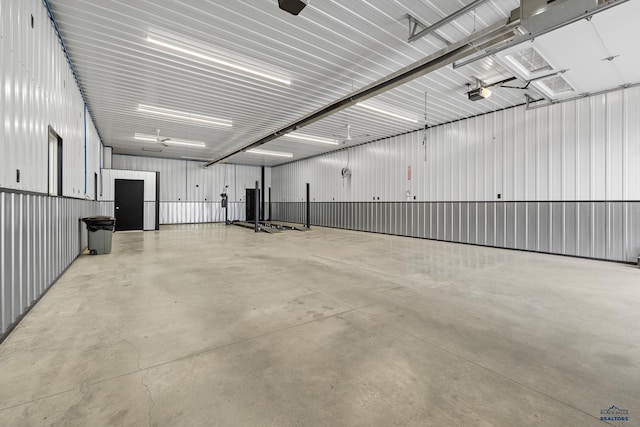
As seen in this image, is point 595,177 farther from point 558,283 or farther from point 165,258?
point 165,258

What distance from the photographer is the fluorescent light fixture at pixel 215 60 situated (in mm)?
4910

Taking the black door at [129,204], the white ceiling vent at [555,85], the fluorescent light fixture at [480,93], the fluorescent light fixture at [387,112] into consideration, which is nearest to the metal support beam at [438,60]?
the fluorescent light fixture at [387,112]

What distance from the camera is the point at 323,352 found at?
2.27 meters

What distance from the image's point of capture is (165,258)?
6293 millimetres

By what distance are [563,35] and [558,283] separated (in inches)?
155

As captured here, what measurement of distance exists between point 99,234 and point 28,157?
169 inches

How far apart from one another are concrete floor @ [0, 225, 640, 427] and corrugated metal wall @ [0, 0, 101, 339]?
0.45 meters

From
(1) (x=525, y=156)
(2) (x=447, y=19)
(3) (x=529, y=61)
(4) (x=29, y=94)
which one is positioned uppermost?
(2) (x=447, y=19)

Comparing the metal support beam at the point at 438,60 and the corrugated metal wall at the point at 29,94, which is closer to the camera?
the corrugated metal wall at the point at 29,94

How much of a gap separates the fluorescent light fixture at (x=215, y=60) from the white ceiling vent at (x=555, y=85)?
583 centimetres

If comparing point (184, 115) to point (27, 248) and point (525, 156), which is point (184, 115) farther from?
point (525, 156)

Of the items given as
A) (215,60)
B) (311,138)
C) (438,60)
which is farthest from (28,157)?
(311,138)

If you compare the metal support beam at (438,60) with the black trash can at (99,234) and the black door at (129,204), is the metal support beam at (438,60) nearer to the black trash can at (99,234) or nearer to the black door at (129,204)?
the black trash can at (99,234)

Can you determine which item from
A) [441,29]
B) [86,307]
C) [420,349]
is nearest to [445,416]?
[420,349]
